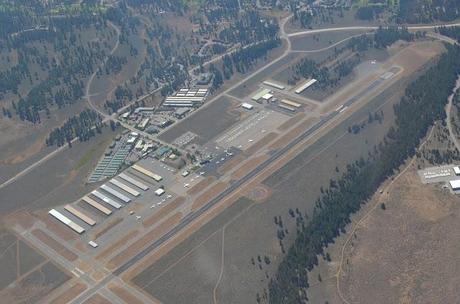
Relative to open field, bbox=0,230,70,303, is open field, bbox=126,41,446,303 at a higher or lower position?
lower

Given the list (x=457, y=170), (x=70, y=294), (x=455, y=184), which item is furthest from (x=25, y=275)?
(x=457, y=170)

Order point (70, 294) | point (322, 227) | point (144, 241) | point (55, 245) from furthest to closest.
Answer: point (55, 245) < point (144, 241) < point (322, 227) < point (70, 294)

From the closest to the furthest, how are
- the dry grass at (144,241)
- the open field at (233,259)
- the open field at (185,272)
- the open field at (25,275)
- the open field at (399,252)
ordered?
the open field at (399,252)
the open field at (233,259)
the open field at (185,272)
the open field at (25,275)
the dry grass at (144,241)

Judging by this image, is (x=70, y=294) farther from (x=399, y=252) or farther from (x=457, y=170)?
(x=457, y=170)

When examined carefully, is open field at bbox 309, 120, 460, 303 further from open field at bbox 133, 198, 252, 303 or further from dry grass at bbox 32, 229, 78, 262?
dry grass at bbox 32, 229, 78, 262

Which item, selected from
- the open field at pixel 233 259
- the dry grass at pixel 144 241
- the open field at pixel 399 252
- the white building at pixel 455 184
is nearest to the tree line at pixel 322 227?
the open field at pixel 399 252

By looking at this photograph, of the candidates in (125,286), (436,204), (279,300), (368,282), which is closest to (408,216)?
(436,204)

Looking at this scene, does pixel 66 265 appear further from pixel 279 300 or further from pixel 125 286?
pixel 279 300

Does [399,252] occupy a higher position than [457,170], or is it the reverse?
[457,170]

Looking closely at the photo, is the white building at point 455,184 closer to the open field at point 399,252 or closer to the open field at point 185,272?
the open field at point 399,252

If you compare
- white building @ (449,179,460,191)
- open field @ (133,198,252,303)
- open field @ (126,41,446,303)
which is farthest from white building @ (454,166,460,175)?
open field @ (133,198,252,303)

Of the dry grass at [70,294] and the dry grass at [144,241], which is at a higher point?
the dry grass at [144,241]
